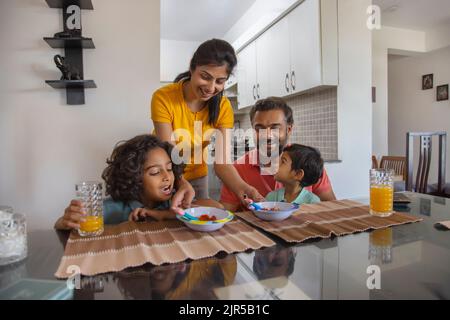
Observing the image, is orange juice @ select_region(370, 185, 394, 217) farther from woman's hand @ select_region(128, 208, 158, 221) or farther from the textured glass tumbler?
the textured glass tumbler

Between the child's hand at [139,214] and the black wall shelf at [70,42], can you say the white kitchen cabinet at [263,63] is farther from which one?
the child's hand at [139,214]

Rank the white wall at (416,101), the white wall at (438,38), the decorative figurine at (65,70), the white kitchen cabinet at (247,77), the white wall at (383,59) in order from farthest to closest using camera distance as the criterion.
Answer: the white wall at (416,101) < the white wall at (383,59) < the white wall at (438,38) < the white kitchen cabinet at (247,77) < the decorative figurine at (65,70)

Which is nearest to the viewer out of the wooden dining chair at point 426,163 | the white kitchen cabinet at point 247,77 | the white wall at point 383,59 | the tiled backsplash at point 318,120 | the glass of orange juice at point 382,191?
the glass of orange juice at point 382,191

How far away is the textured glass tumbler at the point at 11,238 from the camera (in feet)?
2.13

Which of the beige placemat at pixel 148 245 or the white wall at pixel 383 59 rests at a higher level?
the white wall at pixel 383 59

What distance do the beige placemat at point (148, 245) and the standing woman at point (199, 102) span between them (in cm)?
64

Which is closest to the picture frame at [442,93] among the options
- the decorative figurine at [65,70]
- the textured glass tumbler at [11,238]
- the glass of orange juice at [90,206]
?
the decorative figurine at [65,70]

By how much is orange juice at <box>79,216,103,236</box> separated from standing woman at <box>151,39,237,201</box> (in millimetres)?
630

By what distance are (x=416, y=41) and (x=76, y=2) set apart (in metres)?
4.68

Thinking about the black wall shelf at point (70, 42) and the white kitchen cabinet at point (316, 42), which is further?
the white kitchen cabinet at point (316, 42)

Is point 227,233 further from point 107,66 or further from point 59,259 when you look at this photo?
point 107,66

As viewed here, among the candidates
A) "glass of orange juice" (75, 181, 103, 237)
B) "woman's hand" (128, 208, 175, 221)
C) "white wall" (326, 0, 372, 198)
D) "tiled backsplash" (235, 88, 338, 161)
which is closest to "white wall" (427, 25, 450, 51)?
"white wall" (326, 0, 372, 198)

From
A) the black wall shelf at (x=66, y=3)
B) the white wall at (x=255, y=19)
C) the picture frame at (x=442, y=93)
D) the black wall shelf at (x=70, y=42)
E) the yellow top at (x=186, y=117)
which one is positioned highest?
the white wall at (x=255, y=19)

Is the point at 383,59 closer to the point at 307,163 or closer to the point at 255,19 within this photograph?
the point at 255,19
